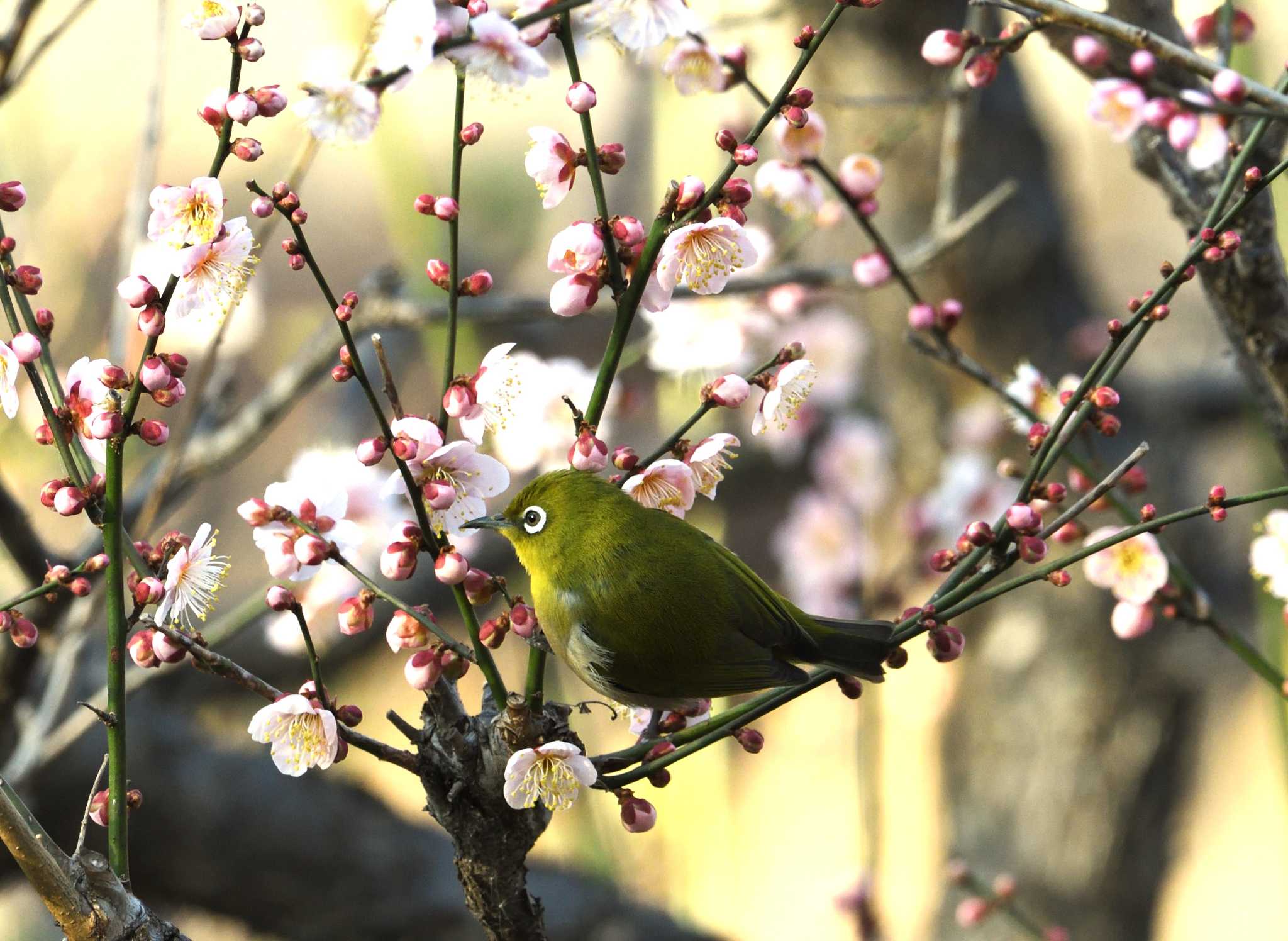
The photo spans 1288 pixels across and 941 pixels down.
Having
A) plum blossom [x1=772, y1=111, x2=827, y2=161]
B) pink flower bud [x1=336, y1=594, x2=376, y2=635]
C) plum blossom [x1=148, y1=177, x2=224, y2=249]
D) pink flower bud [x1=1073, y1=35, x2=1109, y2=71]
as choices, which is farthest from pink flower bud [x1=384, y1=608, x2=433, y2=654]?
pink flower bud [x1=1073, y1=35, x2=1109, y2=71]

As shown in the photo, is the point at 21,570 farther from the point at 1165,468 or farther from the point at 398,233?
the point at 1165,468

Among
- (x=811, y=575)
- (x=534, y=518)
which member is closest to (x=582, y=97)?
(x=534, y=518)

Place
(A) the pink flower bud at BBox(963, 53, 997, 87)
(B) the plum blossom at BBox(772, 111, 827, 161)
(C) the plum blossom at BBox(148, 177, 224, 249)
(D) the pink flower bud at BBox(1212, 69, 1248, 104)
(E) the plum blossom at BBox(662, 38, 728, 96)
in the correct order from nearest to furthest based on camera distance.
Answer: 1. (C) the plum blossom at BBox(148, 177, 224, 249)
2. (D) the pink flower bud at BBox(1212, 69, 1248, 104)
3. (A) the pink flower bud at BBox(963, 53, 997, 87)
4. (E) the plum blossom at BBox(662, 38, 728, 96)
5. (B) the plum blossom at BBox(772, 111, 827, 161)

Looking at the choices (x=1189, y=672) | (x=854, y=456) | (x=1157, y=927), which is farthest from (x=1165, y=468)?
(x=1157, y=927)

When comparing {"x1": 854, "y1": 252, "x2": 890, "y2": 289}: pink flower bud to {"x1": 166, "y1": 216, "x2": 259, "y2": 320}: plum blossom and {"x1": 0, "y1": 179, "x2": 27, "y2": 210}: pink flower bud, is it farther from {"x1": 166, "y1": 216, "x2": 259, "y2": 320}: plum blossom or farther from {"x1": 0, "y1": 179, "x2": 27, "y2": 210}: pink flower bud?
{"x1": 0, "y1": 179, "x2": 27, "y2": 210}: pink flower bud

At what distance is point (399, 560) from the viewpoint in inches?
39.8

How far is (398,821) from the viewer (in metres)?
2.80

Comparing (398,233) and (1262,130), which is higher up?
(398,233)

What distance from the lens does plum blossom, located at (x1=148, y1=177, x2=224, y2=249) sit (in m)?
0.99

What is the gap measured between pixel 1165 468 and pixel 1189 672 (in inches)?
21.6

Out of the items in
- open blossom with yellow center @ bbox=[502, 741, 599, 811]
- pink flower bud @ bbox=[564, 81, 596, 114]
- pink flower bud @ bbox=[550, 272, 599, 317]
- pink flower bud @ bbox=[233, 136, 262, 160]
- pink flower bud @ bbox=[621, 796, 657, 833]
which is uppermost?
pink flower bud @ bbox=[564, 81, 596, 114]

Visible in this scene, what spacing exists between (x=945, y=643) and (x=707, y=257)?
0.38 metres

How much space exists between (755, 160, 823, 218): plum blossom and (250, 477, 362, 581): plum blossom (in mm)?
805

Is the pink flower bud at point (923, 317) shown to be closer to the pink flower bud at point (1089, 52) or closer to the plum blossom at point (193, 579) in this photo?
the pink flower bud at point (1089, 52)
